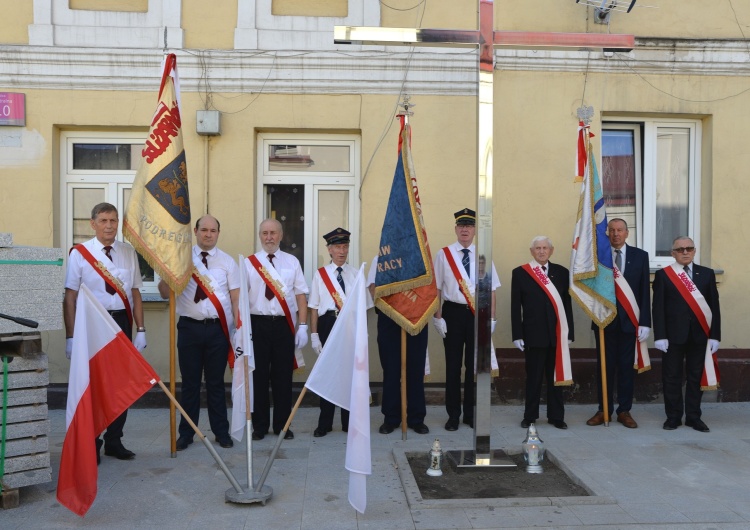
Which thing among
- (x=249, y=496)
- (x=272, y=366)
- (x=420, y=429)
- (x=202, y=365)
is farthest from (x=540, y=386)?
(x=249, y=496)

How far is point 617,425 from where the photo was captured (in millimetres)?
6992

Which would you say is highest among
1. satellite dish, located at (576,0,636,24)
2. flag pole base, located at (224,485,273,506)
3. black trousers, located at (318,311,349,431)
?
satellite dish, located at (576,0,636,24)

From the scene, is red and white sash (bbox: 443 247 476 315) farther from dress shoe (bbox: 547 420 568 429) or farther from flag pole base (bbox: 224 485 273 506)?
flag pole base (bbox: 224 485 273 506)

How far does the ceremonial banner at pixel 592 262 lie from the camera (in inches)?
269

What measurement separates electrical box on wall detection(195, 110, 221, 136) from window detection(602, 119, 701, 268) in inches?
175

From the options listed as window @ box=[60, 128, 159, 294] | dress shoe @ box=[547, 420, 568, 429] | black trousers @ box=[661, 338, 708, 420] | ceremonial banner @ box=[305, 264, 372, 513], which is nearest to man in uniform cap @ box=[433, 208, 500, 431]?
dress shoe @ box=[547, 420, 568, 429]

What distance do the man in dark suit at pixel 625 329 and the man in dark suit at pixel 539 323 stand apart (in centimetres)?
43

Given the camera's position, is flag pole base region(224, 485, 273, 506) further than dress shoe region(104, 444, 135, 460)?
No

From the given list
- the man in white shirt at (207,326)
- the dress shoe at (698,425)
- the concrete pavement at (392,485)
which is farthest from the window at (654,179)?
the man in white shirt at (207,326)

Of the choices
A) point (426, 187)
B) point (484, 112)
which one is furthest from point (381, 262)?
point (484, 112)

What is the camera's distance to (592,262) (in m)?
Result: 6.82

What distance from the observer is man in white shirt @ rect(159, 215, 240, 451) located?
20.0 feet

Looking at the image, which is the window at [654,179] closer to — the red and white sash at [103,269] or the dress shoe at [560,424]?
the dress shoe at [560,424]

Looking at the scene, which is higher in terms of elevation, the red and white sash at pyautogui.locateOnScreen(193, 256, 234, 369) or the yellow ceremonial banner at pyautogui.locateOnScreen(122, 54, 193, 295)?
the yellow ceremonial banner at pyautogui.locateOnScreen(122, 54, 193, 295)
